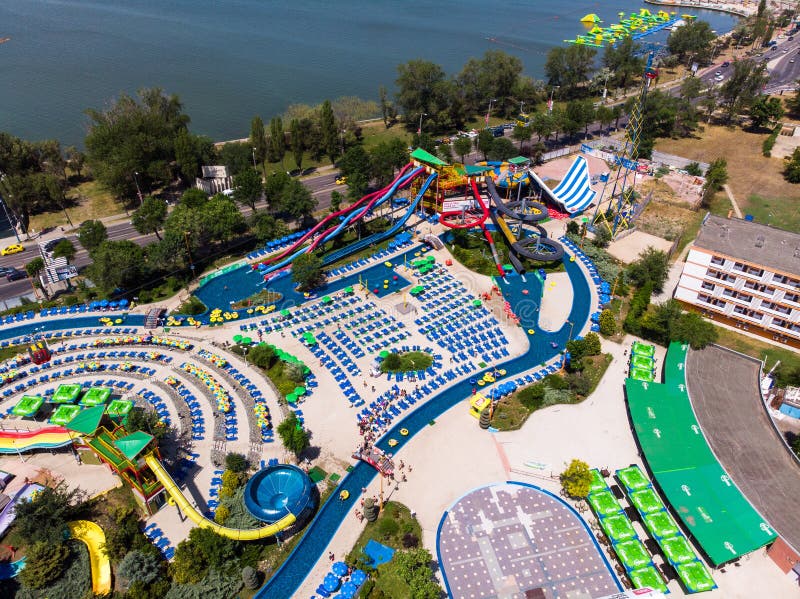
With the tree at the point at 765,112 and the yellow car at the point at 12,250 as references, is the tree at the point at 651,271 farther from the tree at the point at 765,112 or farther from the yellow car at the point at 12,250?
the yellow car at the point at 12,250

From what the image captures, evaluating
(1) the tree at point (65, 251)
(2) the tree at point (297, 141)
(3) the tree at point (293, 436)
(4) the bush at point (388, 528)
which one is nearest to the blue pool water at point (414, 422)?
(4) the bush at point (388, 528)

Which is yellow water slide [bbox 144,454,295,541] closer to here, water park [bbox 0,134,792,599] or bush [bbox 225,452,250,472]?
water park [bbox 0,134,792,599]

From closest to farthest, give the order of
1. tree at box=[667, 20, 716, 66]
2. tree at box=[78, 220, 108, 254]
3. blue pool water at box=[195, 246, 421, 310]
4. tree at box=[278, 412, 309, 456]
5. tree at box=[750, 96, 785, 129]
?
tree at box=[278, 412, 309, 456] < blue pool water at box=[195, 246, 421, 310] < tree at box=[78, 220, 108, 254] < tree at box=[750, 96, 785, 129] < tree at box=[667, 20, 716, 66]

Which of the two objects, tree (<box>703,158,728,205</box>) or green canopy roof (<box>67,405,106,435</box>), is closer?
green canopy roof (<box>67,405,106,435</box>)

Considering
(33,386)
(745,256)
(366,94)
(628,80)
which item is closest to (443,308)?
(745,256)

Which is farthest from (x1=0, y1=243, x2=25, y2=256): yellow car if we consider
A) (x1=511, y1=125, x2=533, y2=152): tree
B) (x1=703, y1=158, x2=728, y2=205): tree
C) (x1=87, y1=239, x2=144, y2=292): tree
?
(x1=703, y1=158, x2=728, y2=205): tree

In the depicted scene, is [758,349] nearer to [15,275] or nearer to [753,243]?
[753,243]

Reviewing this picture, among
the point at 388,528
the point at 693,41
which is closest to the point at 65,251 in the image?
the point at 388,528
